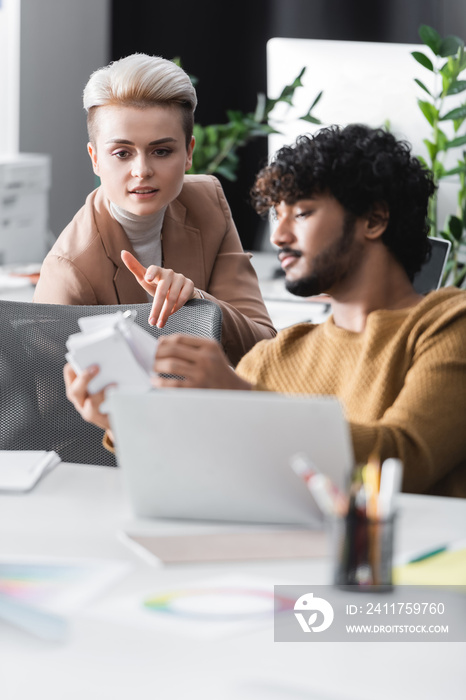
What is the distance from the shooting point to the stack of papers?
1226 millimetres

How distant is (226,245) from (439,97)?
1233 millimetres

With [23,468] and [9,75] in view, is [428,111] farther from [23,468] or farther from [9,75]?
[9,75]

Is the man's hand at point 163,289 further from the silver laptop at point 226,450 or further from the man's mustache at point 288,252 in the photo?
the silver laptop at point 226,450

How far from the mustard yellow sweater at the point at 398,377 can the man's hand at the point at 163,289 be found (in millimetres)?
174

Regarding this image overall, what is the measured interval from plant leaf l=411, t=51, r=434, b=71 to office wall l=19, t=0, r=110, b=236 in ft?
7.83

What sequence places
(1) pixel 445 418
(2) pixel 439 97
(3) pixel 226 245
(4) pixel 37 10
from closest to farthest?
1. (1) pixel 445 418
2. (3) pixel 226 245
3. (2) pixel 439 97
4. (4) pixel 37 10

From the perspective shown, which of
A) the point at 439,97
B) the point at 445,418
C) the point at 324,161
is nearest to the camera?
the point at 445,418

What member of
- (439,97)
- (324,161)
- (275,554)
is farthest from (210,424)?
(439,97)

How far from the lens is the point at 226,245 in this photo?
2.31 m

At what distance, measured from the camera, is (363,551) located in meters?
0.95

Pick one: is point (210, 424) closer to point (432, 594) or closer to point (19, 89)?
point (432, 594)

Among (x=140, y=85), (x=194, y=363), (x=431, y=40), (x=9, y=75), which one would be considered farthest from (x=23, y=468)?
(x=9, y=75)

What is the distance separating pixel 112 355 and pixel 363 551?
44 cm

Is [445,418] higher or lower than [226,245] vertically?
A: higher
